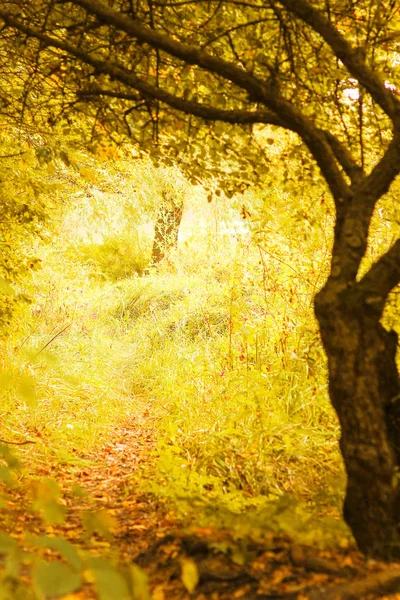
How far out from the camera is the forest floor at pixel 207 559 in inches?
85.9

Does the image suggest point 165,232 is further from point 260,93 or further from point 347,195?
point 347,195

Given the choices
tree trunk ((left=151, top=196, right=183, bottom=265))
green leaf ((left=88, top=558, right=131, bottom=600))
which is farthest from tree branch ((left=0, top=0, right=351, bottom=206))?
tree trunk ((left=151, top=196, right=183, bottom=265))

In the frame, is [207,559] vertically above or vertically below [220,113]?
below

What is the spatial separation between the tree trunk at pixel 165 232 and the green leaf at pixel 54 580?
10838 mm

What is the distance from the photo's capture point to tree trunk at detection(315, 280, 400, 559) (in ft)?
8.39

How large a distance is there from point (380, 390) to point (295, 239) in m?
2.76

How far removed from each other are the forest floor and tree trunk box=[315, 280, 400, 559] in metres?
0.17

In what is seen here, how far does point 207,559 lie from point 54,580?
1.17 meters

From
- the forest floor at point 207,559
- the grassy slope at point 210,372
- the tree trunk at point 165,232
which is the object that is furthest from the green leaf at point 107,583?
the tree trunk at point 165,232

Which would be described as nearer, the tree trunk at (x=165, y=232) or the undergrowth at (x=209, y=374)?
the undergrowth at (x=209, y=374)

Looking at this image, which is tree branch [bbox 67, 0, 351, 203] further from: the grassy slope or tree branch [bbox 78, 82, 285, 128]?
the grassy slope

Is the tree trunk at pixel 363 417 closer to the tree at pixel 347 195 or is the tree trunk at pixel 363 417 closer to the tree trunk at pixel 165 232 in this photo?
the tree at pixel 347 195

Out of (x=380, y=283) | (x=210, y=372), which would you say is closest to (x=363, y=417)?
(x=380, y=283)

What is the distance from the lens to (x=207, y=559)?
258 cm
